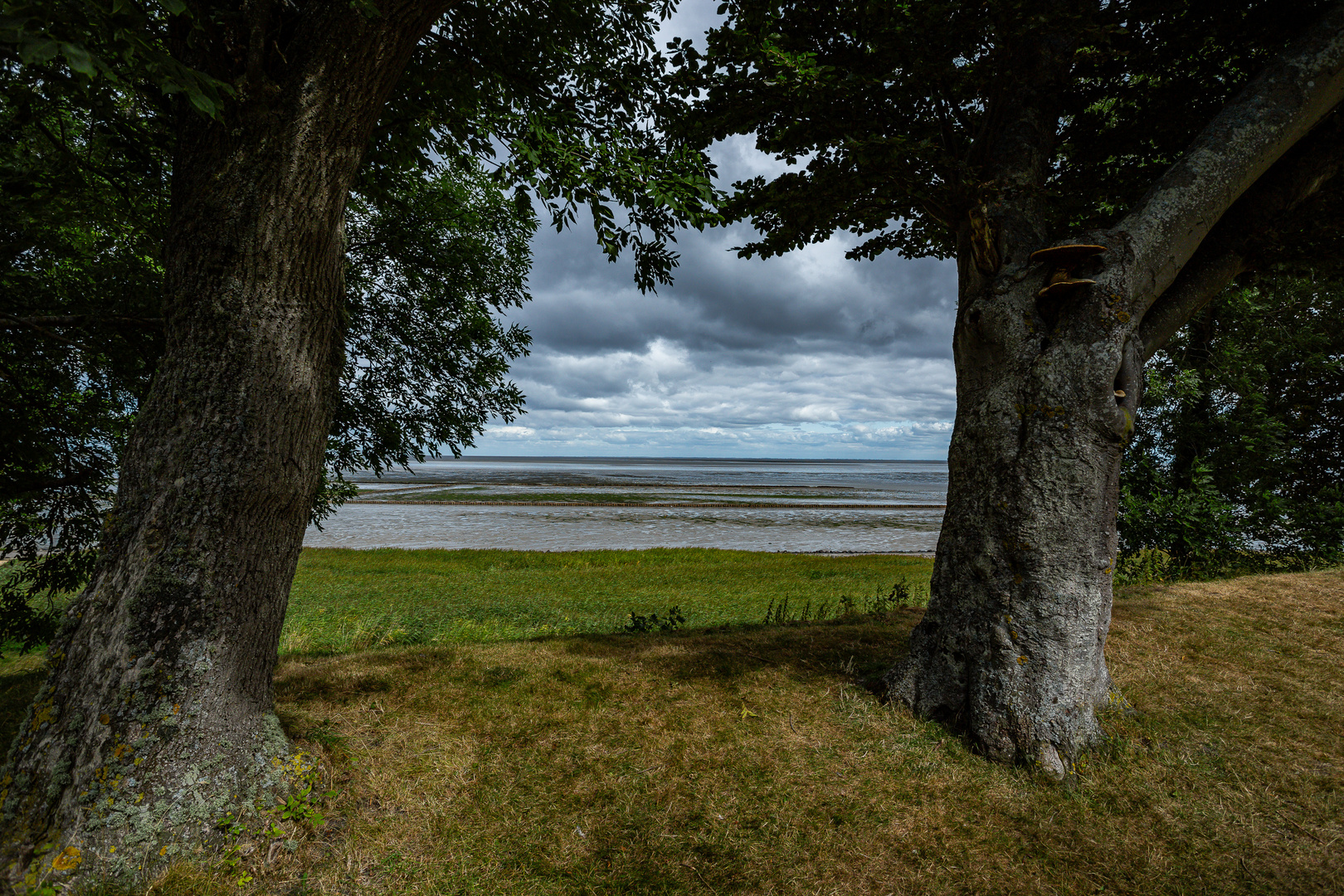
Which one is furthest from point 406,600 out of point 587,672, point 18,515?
point 587,672

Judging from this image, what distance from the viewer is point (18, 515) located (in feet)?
16.6

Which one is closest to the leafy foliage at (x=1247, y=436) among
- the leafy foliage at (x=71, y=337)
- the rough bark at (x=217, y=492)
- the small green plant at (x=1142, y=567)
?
the small green plant at (x=1142, y=567)

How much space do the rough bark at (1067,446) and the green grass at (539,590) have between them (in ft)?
15.1

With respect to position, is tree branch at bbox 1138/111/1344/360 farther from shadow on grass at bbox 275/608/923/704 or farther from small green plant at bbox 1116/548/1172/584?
small green plant at bbox 1116/548/1172/584

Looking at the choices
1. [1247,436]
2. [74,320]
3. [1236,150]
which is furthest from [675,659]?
[1247,436]

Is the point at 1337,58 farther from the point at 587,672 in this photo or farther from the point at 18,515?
the point at 18,515

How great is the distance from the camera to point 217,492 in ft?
9.92

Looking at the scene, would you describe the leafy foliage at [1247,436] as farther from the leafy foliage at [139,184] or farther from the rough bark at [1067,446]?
the leafy foliage at [139,184]

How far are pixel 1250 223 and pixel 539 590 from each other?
14.0 metres

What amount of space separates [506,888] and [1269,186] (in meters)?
7.47

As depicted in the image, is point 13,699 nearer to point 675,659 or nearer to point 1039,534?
point 675,659

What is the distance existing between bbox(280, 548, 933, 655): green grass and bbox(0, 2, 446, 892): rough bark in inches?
194

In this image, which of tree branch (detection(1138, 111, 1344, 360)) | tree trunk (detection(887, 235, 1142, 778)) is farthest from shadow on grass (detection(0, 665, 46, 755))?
tree branch (detection(1138, 111, 1344, 360))

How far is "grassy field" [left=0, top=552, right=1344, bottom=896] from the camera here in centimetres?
307
